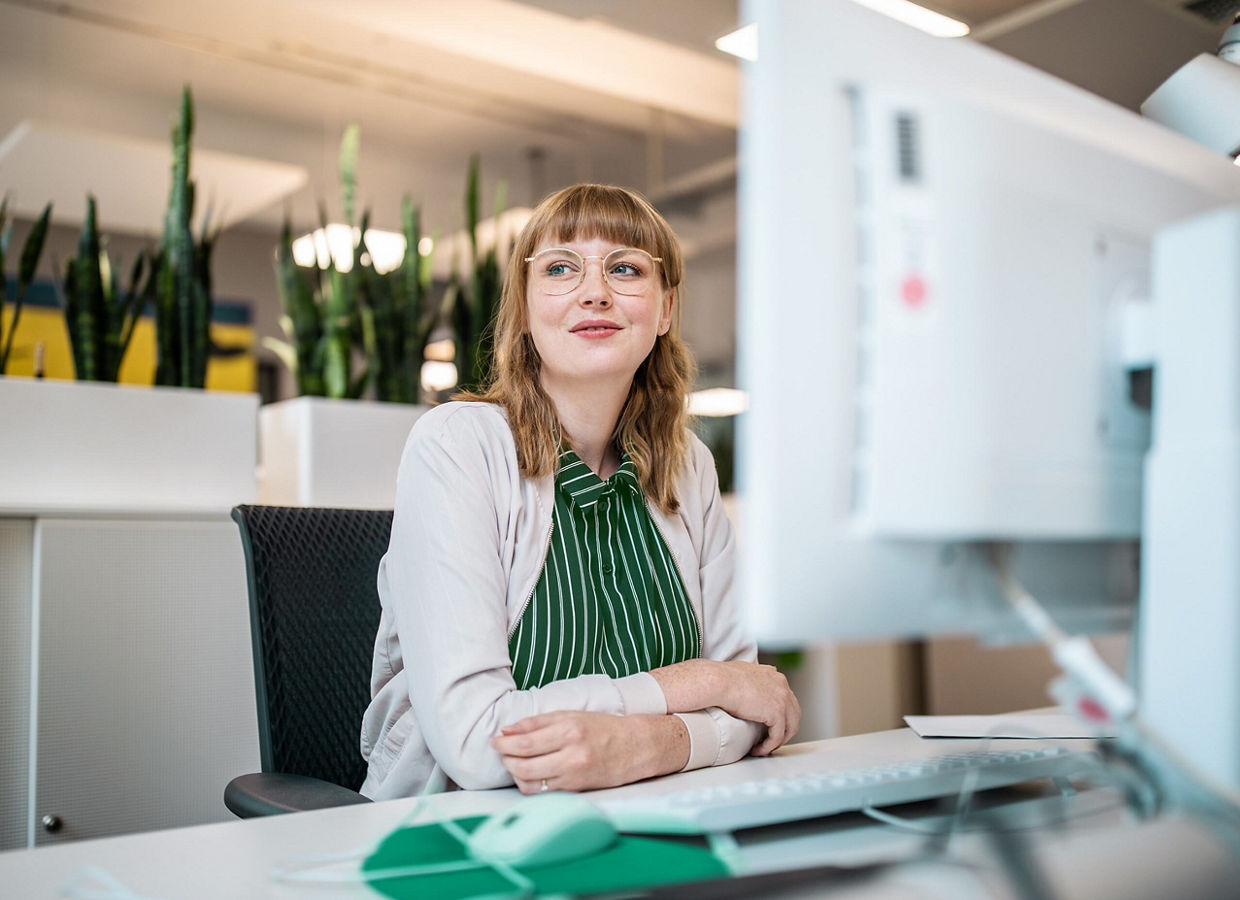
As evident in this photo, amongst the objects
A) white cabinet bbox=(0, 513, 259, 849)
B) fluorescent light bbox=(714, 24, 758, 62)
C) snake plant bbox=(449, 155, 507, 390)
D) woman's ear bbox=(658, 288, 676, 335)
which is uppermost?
fluorescent light bbox=(714, 24, 758, 62)

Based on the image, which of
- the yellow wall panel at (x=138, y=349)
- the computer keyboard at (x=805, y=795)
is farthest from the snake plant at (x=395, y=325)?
the yellow wall panel at (x=138, y=349)

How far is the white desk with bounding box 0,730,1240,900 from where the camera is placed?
1.99 ft

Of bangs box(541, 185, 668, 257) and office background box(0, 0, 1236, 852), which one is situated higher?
office background box(0, 0, 1236, 852)

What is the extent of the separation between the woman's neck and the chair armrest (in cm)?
51

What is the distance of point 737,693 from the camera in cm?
111

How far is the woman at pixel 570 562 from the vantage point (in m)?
1.01

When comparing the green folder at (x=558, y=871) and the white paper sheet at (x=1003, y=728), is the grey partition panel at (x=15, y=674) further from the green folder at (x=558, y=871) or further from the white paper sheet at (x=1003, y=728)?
the white paper sheet at (x=1003, y=728)

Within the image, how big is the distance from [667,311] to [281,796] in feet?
2.76

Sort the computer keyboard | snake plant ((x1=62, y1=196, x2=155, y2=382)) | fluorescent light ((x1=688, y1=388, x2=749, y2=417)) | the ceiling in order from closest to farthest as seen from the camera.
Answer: the computer keyboard → snake plant ((x1=62, y1=196, x2=155, y2=382)) → the ceiling → fluorescent light ((x1=688, y1=388, x2=749, y2=417))

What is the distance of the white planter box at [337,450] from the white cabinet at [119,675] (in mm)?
341

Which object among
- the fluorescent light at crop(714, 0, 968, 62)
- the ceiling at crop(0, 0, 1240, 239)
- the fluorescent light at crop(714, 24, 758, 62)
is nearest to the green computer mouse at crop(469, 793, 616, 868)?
the ceiling at crop(0, 0, 1240, 239)

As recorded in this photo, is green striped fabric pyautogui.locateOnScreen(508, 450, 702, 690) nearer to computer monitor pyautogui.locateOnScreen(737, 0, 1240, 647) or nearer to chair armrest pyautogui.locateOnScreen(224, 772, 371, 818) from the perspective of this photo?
chair armrest pyautogui.locateOnScreen(224, 772, 371, 818)

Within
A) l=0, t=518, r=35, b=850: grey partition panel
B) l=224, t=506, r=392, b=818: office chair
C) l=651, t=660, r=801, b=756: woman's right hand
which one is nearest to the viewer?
l=651, t=660, r=801, b=756: woman's right hand

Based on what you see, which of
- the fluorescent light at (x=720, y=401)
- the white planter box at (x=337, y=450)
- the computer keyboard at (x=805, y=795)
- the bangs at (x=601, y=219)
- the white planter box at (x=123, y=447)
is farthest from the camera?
the fluorescent light at (x=720, y=401)
